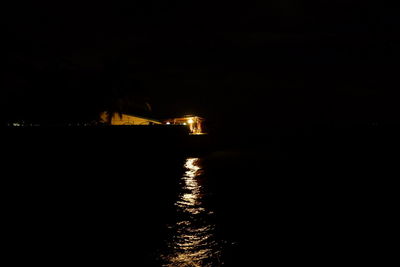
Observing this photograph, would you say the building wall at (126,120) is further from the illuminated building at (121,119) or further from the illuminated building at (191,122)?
the illuminated building at (191,122)

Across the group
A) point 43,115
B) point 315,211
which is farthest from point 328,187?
point 43,115

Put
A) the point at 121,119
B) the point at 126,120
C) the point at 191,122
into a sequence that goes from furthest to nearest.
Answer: the point at 191,122 → the point at 126,120 → the point at 121,119

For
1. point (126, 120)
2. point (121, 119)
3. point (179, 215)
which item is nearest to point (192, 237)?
point (179, 215)

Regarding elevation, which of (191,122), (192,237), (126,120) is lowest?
(192,237)

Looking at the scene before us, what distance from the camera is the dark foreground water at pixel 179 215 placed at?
21.2 feet

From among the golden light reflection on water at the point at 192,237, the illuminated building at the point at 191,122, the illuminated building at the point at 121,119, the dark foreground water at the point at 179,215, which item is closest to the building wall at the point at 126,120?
the illuminated building at the point at 121,119

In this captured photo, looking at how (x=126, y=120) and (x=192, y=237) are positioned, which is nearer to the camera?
(x=192, y=237)

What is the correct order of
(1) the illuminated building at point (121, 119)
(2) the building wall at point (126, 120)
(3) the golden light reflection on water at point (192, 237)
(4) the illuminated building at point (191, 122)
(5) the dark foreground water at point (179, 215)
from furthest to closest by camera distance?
(4) the illuminated building at point (191, 122) < (2) the building wall at point (126, 120) < (1) the illuminated building at point (121, 119) < (5) the dark foreground water at point (179, 215) < (3) the golden light reflection on water at point (192, 237)

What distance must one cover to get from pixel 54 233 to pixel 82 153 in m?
8.24

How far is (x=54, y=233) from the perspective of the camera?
24.5ft

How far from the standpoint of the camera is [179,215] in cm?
916

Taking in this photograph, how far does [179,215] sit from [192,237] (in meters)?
1.90

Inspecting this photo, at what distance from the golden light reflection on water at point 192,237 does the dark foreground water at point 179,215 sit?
0.02 meters

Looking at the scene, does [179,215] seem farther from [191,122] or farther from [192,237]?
[191,122]
